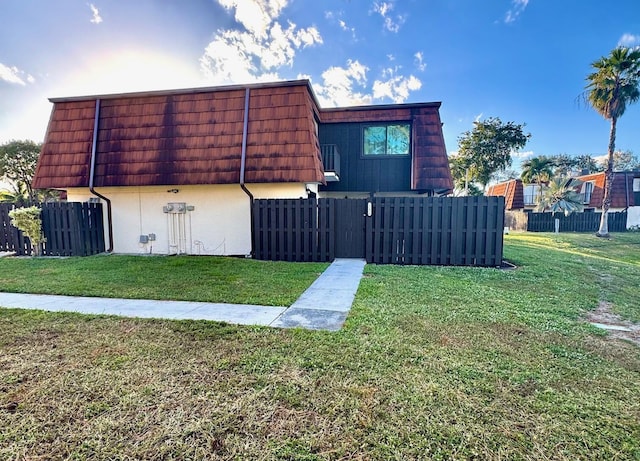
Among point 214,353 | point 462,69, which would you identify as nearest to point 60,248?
point 214,353

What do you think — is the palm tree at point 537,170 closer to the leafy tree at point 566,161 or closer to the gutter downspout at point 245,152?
the leafy tree at point 566,161

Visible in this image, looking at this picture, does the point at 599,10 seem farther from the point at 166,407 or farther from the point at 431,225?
the point at 166,407

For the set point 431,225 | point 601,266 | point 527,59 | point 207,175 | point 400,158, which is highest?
point 527,59

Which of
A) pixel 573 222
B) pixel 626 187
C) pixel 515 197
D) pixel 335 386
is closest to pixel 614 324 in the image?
pixel 335 386

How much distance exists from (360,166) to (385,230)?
4480mm

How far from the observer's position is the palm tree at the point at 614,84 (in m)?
15.5

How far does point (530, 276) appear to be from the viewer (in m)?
6.79

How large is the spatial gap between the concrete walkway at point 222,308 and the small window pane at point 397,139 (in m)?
7.90

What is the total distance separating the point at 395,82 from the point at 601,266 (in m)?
12.2

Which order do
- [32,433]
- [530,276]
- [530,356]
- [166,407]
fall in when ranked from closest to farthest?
[32,433] < [166,407] < [530,356] < [530,276]

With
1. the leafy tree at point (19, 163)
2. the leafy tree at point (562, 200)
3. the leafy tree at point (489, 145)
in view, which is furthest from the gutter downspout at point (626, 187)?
the leafy tree at point (19, 163)

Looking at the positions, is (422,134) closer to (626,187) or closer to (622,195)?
(622,195)

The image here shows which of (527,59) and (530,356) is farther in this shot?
(527,59)

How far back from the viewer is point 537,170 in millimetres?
28719
